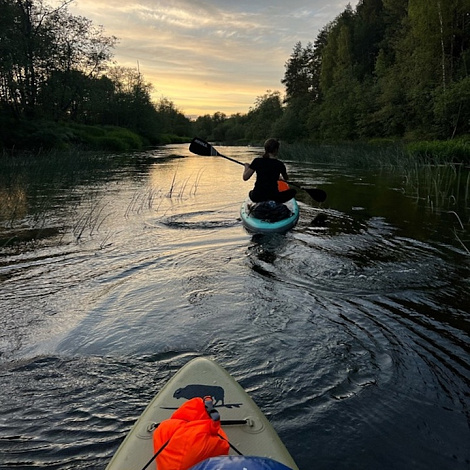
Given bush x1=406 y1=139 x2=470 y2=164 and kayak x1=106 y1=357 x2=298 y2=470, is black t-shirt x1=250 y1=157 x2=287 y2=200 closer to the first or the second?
kayak x1=106 y1=357 x2=298 y2=470

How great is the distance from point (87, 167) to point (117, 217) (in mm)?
7732

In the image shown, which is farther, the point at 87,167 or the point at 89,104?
the point at 89,104

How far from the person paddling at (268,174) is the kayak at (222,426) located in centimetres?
464

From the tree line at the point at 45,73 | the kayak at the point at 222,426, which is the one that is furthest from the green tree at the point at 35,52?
the kayak at the point at 222,426

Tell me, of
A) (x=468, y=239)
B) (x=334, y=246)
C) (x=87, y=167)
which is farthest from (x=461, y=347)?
(x=87, y=167)

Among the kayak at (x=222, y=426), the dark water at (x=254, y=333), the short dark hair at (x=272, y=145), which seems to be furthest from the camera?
the short dark hair at (x=272, y=145)

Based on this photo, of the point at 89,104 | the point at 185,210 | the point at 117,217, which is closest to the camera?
the point at 117,217

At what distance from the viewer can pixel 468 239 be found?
6.27m

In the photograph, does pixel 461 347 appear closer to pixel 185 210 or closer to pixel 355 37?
pixel 185 210

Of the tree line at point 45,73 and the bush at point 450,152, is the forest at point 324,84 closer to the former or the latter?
the tree line at point 45,73

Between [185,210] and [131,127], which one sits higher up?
[131,127]

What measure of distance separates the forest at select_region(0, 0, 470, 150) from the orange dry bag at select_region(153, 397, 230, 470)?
18850 millimetres

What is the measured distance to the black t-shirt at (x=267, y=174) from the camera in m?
6.68

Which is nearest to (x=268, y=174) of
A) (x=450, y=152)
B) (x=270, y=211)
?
(x=270, y=211)
